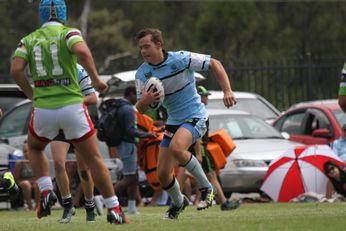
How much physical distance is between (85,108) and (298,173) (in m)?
8.26

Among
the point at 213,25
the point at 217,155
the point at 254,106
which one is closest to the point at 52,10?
the point at 217,155

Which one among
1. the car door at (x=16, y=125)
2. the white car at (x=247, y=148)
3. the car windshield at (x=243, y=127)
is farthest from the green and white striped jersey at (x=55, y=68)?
the car door at (x=16, y=125)

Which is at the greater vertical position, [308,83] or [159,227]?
[159,227]

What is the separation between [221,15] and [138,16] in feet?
57.3

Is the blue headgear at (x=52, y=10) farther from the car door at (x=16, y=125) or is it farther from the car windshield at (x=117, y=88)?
the car door at (x=16, y=125)

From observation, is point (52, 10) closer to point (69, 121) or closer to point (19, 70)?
point (19, 70)

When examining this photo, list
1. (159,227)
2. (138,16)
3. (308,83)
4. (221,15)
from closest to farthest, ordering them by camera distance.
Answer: (159,227) < (308,83) < (221,15) < (138,16)

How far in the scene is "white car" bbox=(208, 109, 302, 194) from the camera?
1989 centimetres

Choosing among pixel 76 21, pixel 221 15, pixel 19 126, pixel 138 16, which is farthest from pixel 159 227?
pixel 138 16

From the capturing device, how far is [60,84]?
36.3ft

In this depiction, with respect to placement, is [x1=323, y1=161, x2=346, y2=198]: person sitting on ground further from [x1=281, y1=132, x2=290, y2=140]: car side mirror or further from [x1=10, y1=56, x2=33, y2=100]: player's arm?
[x1=10, y1=56, x2=33, y2=100]: player's arm

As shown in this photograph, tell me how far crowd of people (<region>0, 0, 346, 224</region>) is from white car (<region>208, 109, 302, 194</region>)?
297 centimetres

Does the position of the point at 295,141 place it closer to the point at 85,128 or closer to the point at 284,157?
the point at 284,157

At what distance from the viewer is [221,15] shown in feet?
151
